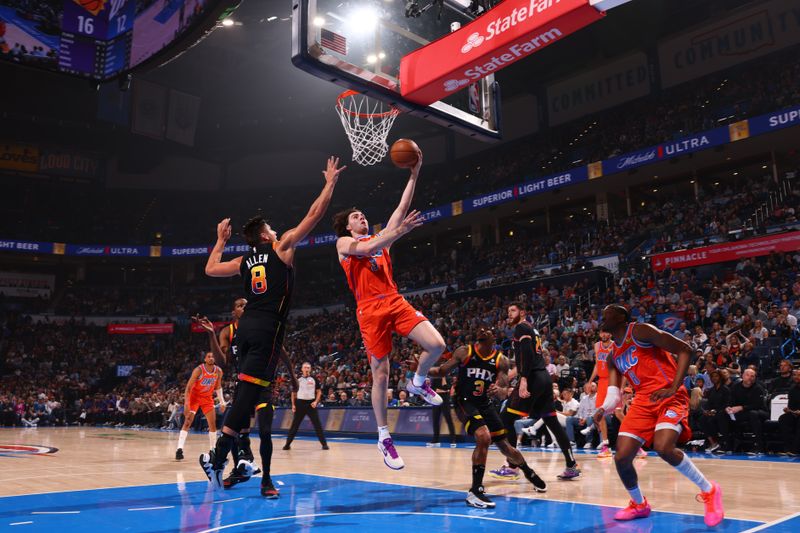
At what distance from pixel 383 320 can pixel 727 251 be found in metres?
17.4

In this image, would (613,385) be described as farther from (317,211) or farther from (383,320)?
(317,211)

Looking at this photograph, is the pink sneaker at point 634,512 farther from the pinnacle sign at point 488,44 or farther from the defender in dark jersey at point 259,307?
the pinnacle sign at point 488,44

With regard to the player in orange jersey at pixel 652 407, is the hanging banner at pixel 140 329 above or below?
above

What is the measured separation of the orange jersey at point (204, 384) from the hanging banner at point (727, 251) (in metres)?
15.4

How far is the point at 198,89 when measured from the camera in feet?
113

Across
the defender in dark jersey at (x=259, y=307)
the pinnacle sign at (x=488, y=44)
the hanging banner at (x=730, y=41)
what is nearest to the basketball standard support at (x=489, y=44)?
the pinnacle sign at (x=488, y=44)

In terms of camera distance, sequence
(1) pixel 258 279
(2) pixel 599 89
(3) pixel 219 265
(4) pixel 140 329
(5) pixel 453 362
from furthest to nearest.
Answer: (4) pixel 140 329, (2) pixel 599 89, (5) pixel 453 362, (3) pixel 219 265, (1) pixel 258 279

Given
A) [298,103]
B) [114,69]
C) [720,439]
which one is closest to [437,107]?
[720,439]

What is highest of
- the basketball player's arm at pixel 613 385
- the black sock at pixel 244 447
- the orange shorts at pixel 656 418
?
the basketball player's arm at pixel 613 385

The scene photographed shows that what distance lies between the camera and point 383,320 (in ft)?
19.2

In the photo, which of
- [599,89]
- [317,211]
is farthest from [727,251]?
[317,211]

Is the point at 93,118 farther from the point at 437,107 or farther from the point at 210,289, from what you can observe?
the point at 437,107

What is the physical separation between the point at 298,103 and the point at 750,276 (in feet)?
83.3

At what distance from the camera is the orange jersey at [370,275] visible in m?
5.95
